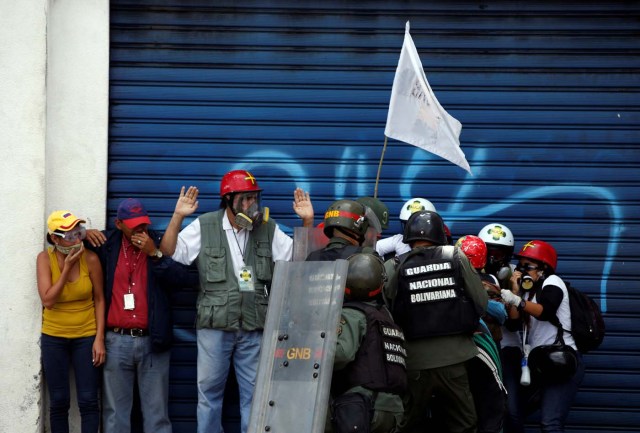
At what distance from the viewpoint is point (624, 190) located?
9.10 m

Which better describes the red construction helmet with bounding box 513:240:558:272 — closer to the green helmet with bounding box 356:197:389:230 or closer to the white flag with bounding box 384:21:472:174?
the white flag with bounding box 384:21:472:174

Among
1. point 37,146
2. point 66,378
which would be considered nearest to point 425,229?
point 66,378

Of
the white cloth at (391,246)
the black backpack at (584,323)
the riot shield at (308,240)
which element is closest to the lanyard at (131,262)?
the riot shield at (308,240)

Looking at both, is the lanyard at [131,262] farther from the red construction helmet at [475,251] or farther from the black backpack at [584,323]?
the black backpack at [584,323]

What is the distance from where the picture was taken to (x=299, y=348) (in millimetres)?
6062

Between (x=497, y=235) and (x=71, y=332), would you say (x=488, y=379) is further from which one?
(x=71, y=332)

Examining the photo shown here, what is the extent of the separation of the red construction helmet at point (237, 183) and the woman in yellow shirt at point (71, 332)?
1.15 meters

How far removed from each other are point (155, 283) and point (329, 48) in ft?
8.40

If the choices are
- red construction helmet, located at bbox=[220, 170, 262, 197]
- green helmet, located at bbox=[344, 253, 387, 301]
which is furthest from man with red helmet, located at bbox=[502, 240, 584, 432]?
red construction helmet, located at bbox=[220, 170, 262, 197]

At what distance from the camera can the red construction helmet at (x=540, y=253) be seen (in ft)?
27.2

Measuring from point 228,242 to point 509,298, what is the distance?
7.31 feet

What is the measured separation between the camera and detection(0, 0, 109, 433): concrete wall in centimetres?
836

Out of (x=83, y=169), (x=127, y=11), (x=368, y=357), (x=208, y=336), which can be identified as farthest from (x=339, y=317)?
(x=127, y=11)

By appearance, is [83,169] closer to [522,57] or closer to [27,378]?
[27,378]
